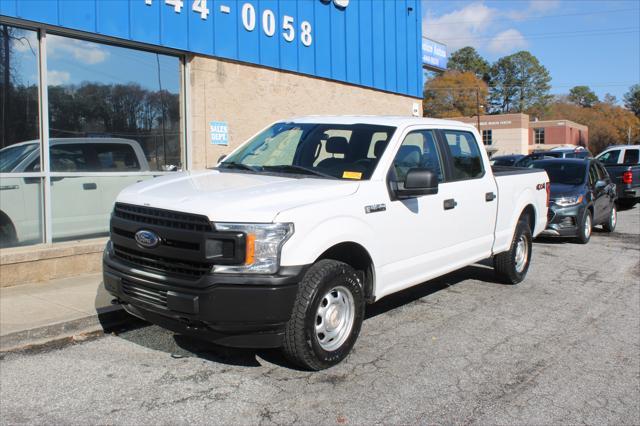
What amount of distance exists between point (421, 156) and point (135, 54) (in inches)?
210

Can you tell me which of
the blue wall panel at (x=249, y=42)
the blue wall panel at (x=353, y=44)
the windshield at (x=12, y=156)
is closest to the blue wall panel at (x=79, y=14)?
the windshield at (x=12, y=156)

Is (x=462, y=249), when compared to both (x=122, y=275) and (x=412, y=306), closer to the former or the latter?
(x=412, y=306)

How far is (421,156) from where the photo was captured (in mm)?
5848

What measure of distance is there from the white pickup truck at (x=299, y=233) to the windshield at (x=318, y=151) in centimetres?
1

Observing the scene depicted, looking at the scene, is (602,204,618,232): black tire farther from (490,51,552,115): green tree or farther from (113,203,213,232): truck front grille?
(490,51,552,115): green tree

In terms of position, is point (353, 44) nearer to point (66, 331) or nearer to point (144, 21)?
point (144, 21)

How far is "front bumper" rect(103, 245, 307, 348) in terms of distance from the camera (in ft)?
13.1

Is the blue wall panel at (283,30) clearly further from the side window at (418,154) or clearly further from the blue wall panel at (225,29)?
the side window at (418,154)

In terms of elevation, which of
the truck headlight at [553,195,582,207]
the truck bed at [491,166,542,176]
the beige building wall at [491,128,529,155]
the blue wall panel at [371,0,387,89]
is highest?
the beige building wall at [491,128,529,155]

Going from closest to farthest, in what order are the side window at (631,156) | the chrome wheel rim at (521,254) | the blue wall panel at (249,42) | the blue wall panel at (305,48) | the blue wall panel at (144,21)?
the chrome wheel rim at (521,254), the blue wall panel at (144,21), the blue wall panel at (249,42), the blue wall panel at (305,48), the side window at (631,156)

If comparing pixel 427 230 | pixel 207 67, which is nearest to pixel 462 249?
pixel 427 230

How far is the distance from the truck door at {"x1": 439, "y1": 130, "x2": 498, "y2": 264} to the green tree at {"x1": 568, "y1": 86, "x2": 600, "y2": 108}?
169m

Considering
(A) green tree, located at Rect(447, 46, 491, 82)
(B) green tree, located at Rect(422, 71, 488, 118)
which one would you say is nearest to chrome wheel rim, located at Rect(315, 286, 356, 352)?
(B) green tree, located at Rect(422, 71, 488, 118)

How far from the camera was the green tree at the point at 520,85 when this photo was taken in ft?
405
